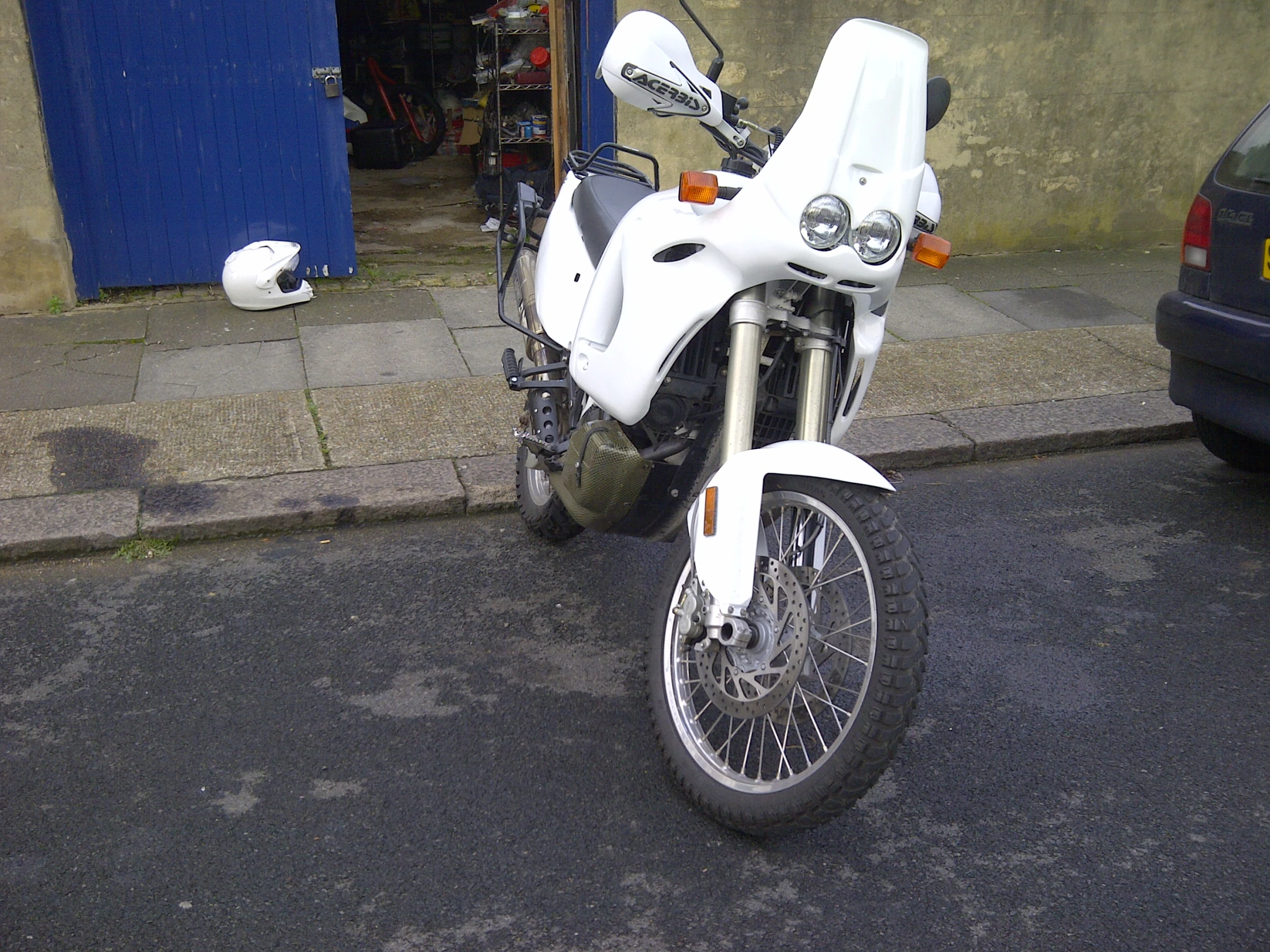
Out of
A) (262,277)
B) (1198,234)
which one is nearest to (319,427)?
(262,277)

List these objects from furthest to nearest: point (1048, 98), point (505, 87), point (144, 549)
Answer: point (505, 87) → point (1048, 98) → point (144, 549)

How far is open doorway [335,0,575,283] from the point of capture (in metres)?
8.59

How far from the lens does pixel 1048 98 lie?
8.12 metres

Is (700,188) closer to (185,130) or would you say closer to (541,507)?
(541,507)

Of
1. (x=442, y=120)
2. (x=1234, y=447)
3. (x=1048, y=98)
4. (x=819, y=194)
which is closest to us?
(x=819, y=194)

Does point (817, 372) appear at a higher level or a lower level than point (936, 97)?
lower

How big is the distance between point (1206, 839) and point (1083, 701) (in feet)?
2.06

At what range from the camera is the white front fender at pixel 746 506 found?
269 cm

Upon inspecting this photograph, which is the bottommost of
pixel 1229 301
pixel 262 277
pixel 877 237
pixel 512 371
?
pixel 262 277

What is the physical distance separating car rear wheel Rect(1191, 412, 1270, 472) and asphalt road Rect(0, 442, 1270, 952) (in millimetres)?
664

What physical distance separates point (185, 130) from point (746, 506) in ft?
18.2

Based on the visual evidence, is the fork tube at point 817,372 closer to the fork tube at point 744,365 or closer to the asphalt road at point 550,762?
the fork tube at point 744,365

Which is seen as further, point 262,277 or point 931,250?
point 262,277

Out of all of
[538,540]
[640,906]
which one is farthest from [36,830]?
[538,540]
